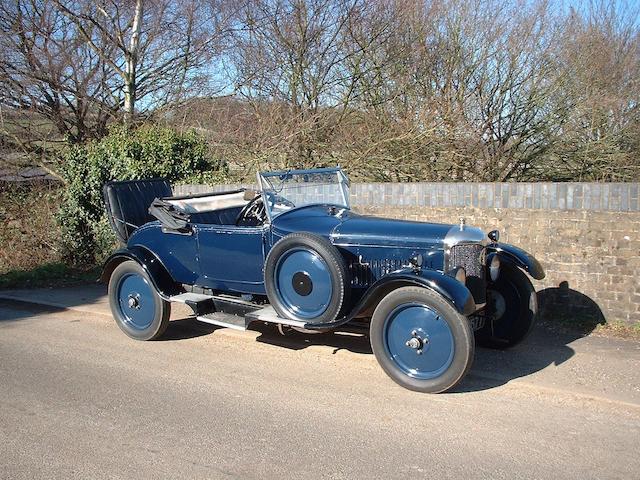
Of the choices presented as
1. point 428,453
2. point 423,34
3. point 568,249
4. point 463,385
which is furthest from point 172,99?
point 428,453

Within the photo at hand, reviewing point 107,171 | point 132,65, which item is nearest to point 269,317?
point 107,171

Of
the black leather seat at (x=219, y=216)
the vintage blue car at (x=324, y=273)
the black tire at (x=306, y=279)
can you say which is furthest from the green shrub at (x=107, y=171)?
the black tire at (x=306, y=279)

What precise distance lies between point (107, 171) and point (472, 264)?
8153 mm

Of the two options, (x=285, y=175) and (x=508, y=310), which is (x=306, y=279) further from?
(x=508, y=310)

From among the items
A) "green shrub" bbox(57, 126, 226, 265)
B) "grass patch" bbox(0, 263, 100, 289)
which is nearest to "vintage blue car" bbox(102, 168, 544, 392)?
"grass patch" bbox(0, 263, 100, 289)

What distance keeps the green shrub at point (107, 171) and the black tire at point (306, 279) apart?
600 cm

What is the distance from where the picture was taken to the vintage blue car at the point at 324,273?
4.91 meters

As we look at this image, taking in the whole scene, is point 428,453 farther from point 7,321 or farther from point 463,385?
point 7,321

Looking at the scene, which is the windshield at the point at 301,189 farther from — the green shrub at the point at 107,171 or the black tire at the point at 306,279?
the green shrub at the point at 107,171

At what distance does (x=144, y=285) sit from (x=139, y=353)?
2.82 ft

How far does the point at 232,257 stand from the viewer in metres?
6.21

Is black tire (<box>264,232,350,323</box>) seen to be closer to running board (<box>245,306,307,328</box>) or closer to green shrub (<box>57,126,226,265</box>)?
running board (<box>245,306,307,328</box>)

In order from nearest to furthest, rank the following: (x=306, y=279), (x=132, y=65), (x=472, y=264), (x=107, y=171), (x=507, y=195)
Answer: (x=472, y=264), (x=306, y=279), (x=507, y=195), (x=107, y=171), (x=132, y=65)

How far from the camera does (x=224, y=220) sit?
7133 millimetres
